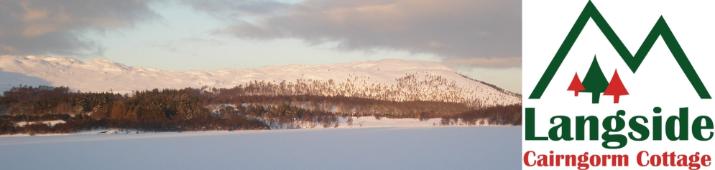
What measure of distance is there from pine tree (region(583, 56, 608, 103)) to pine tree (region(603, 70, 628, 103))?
2.0 inches

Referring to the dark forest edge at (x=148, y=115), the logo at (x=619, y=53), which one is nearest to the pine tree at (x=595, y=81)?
the logo at (x=619, y=53)

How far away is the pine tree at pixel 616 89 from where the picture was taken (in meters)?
7.92

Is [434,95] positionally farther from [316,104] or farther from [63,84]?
[63,84]

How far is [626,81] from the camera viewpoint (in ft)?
26.0

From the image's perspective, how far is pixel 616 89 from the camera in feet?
26.1

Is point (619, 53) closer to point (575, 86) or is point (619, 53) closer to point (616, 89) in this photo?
point (616, 89)

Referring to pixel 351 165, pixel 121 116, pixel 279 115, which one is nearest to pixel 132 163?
pixel 351 165

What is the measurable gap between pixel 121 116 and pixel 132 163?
49325 millimetres

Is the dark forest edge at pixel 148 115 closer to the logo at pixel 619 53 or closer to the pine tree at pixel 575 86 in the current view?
the pine tree at pixel 575 86

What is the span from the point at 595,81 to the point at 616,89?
0.25 metres

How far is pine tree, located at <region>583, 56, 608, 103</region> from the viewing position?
7949 mm

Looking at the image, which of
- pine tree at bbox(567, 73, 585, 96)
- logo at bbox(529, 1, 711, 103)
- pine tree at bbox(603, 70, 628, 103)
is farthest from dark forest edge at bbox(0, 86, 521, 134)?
pine tree at bbox(603, 70, 628, 103)

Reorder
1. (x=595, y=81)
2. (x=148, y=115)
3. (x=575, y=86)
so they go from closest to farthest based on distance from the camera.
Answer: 1. (x=595, y=81)
2. (x=575, y=86)
3. (x=148, y=115)

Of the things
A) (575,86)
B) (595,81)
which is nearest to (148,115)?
(575,86)
